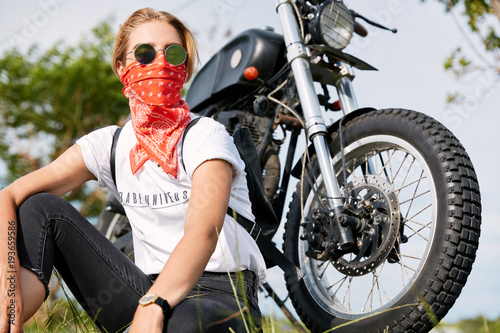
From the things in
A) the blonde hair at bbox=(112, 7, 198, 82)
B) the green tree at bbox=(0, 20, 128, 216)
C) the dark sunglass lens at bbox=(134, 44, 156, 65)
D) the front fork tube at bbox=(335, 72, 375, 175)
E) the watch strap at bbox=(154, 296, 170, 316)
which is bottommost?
the watch strap at bbox=(154, 296, 170, 316)

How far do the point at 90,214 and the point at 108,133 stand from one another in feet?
40.1

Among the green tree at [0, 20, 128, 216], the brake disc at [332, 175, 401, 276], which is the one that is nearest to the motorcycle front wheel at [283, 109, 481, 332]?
the brake disc at [332, 175, 401, 276]

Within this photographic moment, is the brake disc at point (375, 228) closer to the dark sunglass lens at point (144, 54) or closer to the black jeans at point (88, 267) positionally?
the black jeans at point (88, 267)

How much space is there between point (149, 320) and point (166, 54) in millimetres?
866

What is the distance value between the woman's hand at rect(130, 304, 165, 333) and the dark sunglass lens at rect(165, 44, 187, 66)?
822 millimetres

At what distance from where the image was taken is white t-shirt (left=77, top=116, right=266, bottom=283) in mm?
1467

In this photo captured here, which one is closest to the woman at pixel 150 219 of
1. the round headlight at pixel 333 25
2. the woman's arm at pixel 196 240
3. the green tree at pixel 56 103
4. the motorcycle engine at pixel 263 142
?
the woman's arm at pixel 196 240

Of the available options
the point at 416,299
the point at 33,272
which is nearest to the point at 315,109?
the point at 416,299

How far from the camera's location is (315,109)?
2238 millimetres

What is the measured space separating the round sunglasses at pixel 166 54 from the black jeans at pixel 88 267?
50cm

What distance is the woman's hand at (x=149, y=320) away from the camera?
1093mm

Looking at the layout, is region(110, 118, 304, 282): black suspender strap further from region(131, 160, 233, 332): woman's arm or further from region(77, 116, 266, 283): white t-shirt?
region(131, 160, 233, 332): woman's arm

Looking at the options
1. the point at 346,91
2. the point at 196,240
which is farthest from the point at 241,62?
the point at 196,240

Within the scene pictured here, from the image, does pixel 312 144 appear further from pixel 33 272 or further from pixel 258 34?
pixel 33 272
